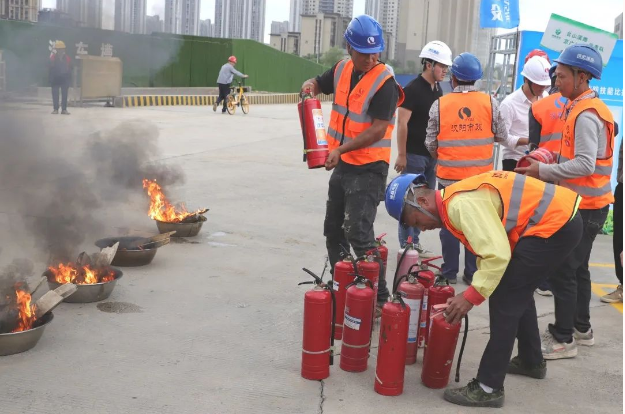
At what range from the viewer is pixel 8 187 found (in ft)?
25.1

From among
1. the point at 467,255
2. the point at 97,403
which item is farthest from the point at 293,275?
the point at 97,403

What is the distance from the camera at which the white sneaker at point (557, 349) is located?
4621 mm

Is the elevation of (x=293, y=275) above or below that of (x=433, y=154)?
below

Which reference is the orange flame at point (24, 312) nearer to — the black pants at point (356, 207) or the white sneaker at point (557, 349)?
the black pants at point (356, 207)

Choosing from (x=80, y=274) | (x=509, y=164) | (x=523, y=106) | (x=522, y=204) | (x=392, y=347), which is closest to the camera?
(x=522, y=204)

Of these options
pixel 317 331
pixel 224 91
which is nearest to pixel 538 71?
pixel 317 331

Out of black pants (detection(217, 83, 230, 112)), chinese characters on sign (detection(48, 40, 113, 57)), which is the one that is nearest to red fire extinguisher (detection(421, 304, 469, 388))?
chinese characters on sign (detection(48, 40, 113, 57))

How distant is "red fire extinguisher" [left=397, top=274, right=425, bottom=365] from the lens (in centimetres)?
421

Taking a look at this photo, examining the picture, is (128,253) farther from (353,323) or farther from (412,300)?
(412,300)

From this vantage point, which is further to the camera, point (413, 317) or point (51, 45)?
point (51, 45)

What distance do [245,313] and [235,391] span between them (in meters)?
1.34

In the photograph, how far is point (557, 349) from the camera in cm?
463

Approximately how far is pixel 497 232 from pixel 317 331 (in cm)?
123

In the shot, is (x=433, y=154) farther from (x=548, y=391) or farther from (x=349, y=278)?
(x=548, y=391)
